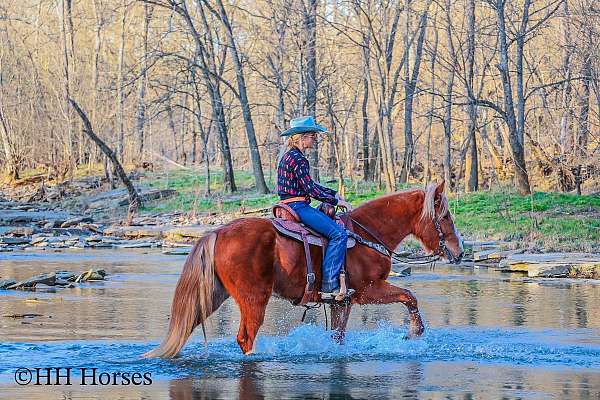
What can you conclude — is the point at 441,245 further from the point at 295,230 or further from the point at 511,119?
the point at 511,119

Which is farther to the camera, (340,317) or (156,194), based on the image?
(156,194)

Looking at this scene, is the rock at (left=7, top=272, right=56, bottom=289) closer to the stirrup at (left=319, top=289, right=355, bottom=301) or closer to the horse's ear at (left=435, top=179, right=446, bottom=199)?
the stirrup at (left=319, top=289, right=355, bottom=301)

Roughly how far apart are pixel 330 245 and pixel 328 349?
109 cm

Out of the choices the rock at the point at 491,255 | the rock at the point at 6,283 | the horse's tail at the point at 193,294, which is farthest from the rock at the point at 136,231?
the horse's tail at the point at 193,294

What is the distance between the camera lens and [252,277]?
10.0 meters

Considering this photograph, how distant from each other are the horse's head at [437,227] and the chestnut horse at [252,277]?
0.57 m

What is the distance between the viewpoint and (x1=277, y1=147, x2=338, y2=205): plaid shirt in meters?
10.5

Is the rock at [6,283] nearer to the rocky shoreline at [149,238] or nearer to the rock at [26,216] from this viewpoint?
the rocky shoreline at [149,238]

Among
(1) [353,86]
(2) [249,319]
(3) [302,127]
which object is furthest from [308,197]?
(1) [353,86]

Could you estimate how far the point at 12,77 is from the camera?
50.7 meters

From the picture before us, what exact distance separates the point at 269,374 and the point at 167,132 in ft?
181

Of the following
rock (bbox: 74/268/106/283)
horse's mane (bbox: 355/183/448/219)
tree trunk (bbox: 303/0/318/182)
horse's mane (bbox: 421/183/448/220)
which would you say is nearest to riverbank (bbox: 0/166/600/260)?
tree trunk (bbox: 303/0/318/182)

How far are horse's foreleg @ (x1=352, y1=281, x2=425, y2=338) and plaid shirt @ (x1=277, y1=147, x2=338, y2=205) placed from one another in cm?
108

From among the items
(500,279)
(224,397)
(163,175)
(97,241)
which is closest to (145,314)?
(224,397)
